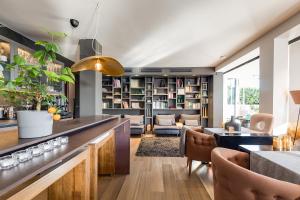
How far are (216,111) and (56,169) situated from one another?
6.82 m

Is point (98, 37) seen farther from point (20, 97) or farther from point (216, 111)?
point (216, 111)

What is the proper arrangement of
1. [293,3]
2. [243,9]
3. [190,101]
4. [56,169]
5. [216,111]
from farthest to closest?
[190,101], [216,111], [243,9], [293,3], [56,169]

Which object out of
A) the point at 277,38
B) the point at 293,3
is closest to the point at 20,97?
the point at 293,3

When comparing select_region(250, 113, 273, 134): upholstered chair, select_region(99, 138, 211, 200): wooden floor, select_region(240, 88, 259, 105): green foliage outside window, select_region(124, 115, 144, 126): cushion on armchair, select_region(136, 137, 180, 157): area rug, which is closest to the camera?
select_region(99, 138, 211, 200): wooden floor

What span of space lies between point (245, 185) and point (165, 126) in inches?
232

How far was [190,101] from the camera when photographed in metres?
7.90

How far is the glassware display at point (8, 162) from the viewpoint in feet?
2.89

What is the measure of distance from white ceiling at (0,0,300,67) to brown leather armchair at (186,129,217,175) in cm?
188

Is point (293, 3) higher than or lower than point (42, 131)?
higher

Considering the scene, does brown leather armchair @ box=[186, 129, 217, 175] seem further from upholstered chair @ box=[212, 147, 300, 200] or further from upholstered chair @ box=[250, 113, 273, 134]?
upholstered chair @ box=[212, 147, 300, 200]

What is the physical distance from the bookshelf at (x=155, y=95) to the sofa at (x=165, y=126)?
A: 17.1 inches

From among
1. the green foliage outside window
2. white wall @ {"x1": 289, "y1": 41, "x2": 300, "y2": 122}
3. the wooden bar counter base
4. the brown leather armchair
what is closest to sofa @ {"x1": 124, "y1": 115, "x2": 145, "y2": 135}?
the brown leather armchair

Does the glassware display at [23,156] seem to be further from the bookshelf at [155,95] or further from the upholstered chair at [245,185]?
the bookshelf at [155,95]

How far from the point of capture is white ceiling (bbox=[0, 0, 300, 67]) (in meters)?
2.65
